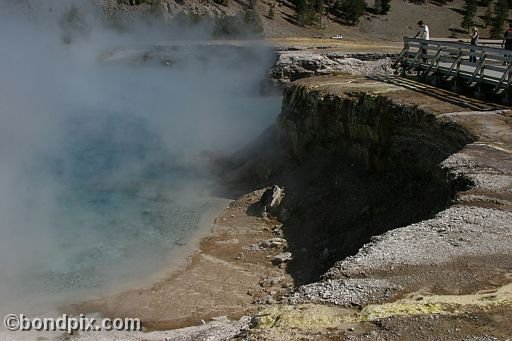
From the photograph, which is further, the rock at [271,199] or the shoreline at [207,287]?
the rock at [271,199]

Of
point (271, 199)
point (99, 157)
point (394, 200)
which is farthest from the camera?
point (99, 157)

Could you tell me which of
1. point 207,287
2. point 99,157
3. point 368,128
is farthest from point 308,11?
point 207,287

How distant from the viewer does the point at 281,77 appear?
29125mm

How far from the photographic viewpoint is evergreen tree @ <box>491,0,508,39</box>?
55400 mm

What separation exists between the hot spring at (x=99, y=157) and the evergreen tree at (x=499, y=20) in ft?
105

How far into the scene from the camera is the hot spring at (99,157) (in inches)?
443

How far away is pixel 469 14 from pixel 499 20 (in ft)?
12.8

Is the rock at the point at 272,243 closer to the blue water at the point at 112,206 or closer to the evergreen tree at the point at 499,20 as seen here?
the blue water at the point at 112,206

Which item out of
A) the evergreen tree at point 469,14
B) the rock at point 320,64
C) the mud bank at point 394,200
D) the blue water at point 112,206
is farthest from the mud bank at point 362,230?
the evergreen tree at point 469,14

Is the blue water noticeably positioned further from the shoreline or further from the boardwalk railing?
the boardwalk railing

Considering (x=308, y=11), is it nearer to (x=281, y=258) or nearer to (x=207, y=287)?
(x=281, y=258)

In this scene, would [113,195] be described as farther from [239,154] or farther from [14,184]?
[239,154]

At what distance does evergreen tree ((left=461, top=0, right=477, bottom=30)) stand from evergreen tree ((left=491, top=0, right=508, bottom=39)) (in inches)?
89.0

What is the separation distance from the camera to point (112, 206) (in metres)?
14.5
